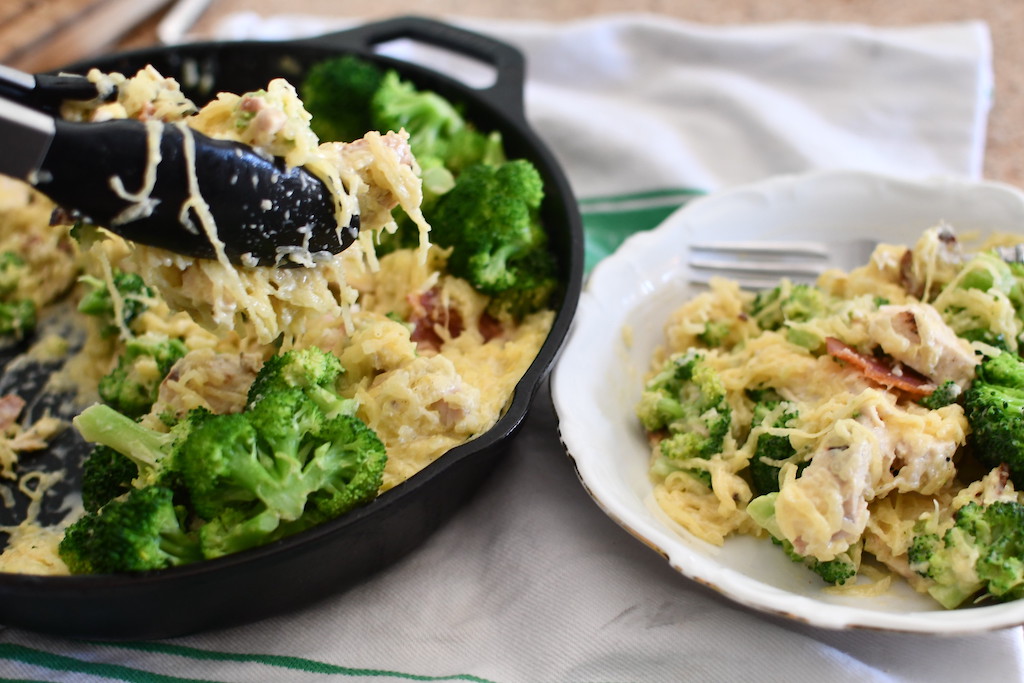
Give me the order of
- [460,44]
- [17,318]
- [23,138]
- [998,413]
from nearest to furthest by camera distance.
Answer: [23,138], [998,413], [17,318], [460,44]

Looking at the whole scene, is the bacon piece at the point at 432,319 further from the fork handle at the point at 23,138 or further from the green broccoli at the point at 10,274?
the green broccoli at the point at 10,274

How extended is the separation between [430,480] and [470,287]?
2.19ft

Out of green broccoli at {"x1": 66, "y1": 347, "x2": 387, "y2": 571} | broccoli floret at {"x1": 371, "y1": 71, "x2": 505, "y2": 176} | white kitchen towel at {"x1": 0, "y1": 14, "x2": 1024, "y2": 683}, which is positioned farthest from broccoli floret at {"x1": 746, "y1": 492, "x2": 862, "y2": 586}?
broccoli floret at {"x1": 371, "y1": 71, "x2": 505, "y2": 176}

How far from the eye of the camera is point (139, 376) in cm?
203

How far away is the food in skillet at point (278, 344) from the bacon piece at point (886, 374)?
26.1 inches

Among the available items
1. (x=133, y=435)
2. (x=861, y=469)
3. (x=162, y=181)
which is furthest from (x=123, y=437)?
(x=861, y=469)

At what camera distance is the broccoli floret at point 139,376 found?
200 cm

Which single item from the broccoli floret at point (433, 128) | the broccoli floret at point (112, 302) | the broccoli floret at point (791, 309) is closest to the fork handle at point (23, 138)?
the broccoli floret at point (112, 302)

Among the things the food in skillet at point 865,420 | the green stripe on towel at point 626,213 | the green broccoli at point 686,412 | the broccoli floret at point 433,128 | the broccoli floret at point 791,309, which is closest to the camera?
the food in skillet at point 865,420

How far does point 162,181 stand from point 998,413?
152cm

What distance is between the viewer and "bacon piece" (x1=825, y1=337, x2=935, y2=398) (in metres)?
1.80

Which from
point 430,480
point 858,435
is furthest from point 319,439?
point 858,435

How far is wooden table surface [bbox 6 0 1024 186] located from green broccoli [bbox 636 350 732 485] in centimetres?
167

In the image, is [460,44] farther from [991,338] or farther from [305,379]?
[991,338]
